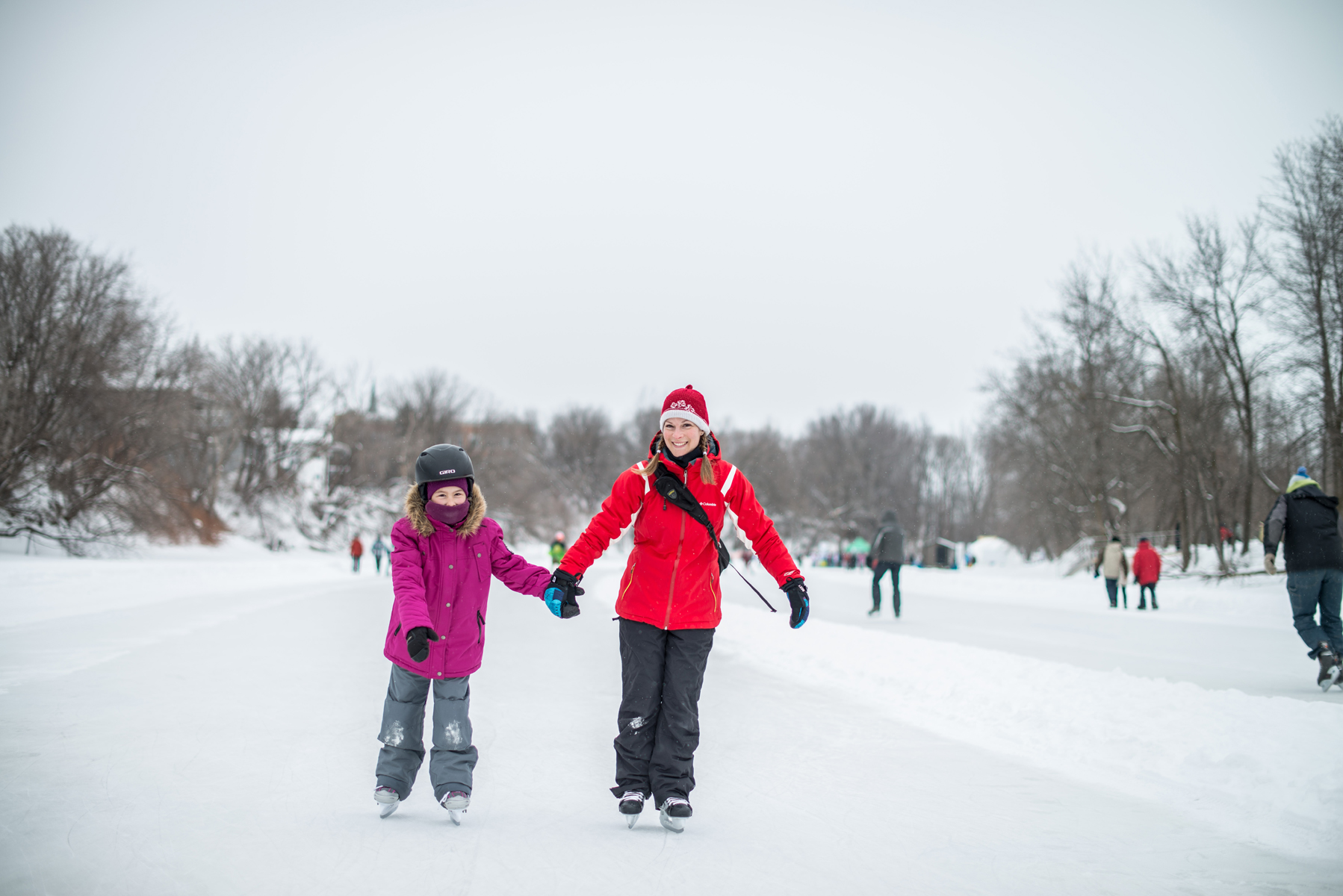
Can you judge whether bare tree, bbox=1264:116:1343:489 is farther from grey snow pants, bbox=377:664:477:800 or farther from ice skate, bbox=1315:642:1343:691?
grey snow pants, bbox=377:664:477:800

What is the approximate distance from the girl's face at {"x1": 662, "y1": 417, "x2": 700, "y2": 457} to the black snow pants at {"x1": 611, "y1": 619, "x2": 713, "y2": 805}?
0.74m

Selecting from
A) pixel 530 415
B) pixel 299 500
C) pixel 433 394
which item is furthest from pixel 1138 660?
pixel 530 415

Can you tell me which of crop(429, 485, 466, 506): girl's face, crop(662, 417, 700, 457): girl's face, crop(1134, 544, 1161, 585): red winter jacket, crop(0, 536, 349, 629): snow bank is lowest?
crop(0, 536, 349, 629): snow bank

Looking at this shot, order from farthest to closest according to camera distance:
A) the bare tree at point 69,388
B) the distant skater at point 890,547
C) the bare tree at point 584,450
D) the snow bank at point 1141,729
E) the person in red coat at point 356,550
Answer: the bare tree at point 584,450, the person in red coat at point 356,550, the bare tree at point 69,388, the distant skater at point 890,547, the snow bank at point 1141,729

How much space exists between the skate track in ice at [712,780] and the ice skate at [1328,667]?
0.29 m

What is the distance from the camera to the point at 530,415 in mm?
79938

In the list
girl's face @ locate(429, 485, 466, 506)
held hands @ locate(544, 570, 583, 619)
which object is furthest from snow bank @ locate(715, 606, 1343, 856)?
girl's face @ locate(429, 485, 466, 506)

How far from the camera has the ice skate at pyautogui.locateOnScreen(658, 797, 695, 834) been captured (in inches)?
135

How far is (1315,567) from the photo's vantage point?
7.00 meters

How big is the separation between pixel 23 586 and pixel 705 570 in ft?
55.2

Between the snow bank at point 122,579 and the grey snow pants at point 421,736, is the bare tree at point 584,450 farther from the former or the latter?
the grey snow pants at point 421,736

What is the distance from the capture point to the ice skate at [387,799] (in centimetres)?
347

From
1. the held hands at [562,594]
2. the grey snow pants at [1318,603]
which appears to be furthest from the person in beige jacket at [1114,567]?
the held hands at [562,594]

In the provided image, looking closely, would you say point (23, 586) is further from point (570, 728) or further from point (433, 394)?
point (433, 394)
